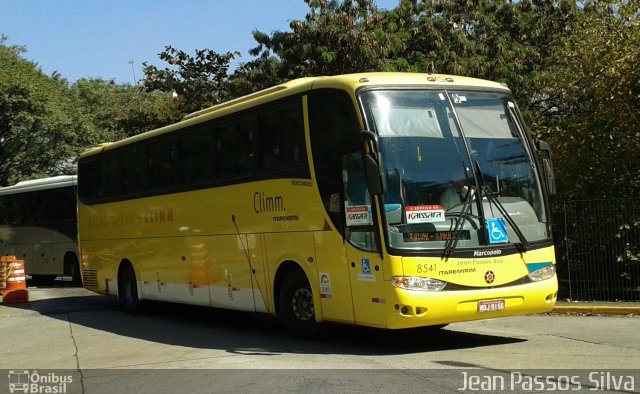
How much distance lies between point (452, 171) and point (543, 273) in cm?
185

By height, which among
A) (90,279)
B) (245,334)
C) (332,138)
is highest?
(332,138)

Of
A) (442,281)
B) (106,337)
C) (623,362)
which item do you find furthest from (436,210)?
(106,337)

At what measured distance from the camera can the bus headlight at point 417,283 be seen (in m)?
8.99

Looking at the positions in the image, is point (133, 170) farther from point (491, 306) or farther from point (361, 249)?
point (491, 306)

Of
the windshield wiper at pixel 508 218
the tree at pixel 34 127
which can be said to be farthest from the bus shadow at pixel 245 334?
the tree at pixel 34 127

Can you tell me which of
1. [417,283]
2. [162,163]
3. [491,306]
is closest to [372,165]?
[417,283]

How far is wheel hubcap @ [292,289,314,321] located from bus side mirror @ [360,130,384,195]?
240 cm

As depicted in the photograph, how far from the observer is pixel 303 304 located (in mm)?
10836

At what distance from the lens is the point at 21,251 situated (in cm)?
2720

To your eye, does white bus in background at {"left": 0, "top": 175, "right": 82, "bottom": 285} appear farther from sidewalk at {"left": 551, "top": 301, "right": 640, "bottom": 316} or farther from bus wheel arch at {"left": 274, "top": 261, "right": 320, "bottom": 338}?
sidewalk at {"left": 551, "top": 301, "right": 640, "bottom": 316}

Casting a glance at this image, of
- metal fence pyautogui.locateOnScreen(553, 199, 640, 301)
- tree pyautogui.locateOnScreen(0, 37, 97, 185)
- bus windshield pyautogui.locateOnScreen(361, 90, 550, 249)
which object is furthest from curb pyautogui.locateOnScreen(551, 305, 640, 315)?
tree pyautogui.locateOnScreen(0, 37, 97, 185)

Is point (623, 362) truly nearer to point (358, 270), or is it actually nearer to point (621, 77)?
point (358, 270)

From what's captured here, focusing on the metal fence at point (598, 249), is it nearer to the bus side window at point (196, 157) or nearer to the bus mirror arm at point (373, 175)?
the bus side window at point (196, 157)

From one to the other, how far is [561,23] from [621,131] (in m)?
12.8
